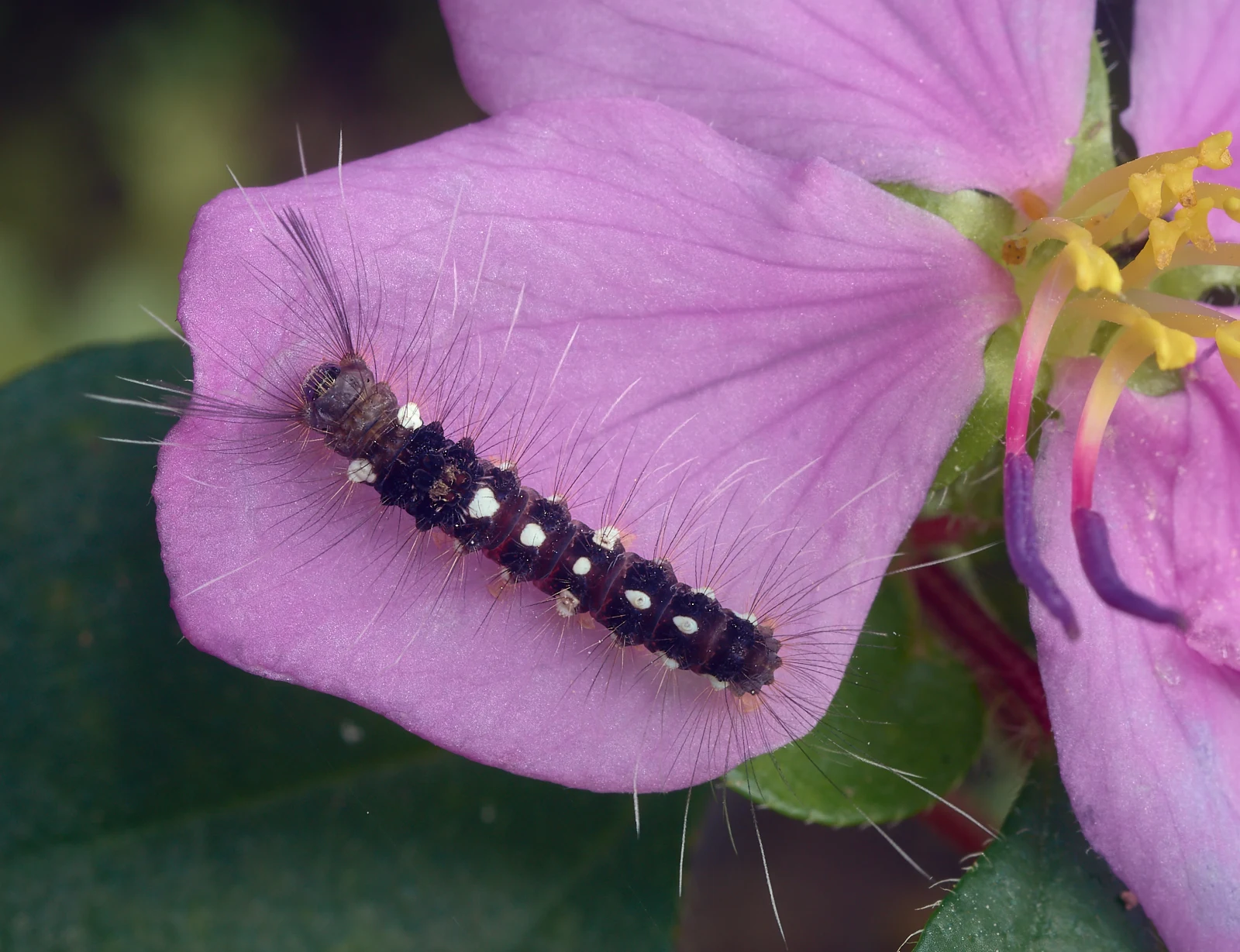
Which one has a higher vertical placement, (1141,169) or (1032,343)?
(1141,169)

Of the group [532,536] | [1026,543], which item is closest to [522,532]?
[532,536]

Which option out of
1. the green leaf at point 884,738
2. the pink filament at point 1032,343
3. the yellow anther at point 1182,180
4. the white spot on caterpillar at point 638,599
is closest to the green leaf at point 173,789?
the green leaf at point 884,738

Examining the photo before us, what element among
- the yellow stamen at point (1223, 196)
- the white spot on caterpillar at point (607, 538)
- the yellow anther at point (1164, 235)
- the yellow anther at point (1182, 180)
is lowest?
the white spot on caterpillar at point (607, 538)

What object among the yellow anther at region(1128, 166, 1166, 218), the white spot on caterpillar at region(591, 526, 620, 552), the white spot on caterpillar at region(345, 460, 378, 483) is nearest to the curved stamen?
the yellow anther at region(1128, 166, 1166, 218)

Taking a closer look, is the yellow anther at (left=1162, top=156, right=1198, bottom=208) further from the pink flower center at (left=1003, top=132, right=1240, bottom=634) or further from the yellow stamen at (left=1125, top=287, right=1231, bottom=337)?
the yellow stamen at (left=1125, top=287, right=1231, bottom=337)

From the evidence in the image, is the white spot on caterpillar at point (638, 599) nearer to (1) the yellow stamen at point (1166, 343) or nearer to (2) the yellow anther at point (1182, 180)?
(1) the yellow stamen at point (1166, 343)

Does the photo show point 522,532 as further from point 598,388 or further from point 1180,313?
point 1180,313

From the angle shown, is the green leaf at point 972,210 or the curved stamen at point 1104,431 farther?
the green leaf at point 972,210
